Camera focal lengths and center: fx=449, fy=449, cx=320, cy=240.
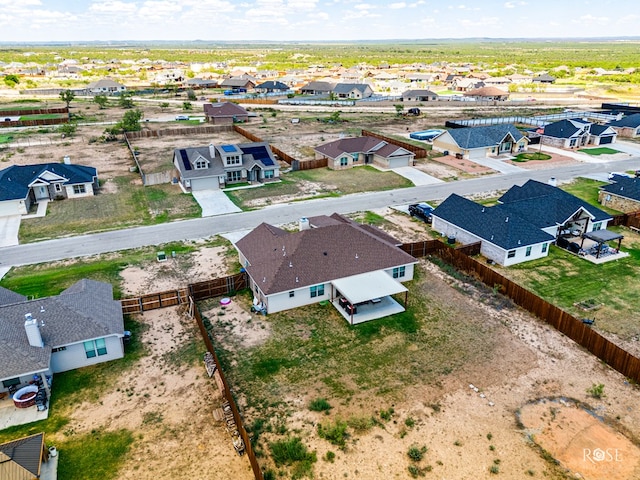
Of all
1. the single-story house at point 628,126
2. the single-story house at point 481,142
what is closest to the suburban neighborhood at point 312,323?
the single-story house at point 481,142

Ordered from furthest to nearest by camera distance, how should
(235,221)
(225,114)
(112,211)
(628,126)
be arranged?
1. (225,114)
2. (628,126)
3. (112,211)
4. (235,221)

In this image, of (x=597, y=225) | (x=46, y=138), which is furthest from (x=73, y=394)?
(x=46, y=138)

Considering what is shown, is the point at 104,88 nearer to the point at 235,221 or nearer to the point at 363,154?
the point at 363,154

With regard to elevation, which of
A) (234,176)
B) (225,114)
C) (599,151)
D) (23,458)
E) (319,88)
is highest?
(319,88)

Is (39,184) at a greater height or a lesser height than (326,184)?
greater

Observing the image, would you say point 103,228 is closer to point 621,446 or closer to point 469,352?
point 469,352

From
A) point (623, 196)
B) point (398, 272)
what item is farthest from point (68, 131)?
point (623, 196)

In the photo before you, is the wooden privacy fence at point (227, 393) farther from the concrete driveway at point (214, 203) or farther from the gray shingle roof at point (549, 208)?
the gray shingle roof at point (549, 208)
